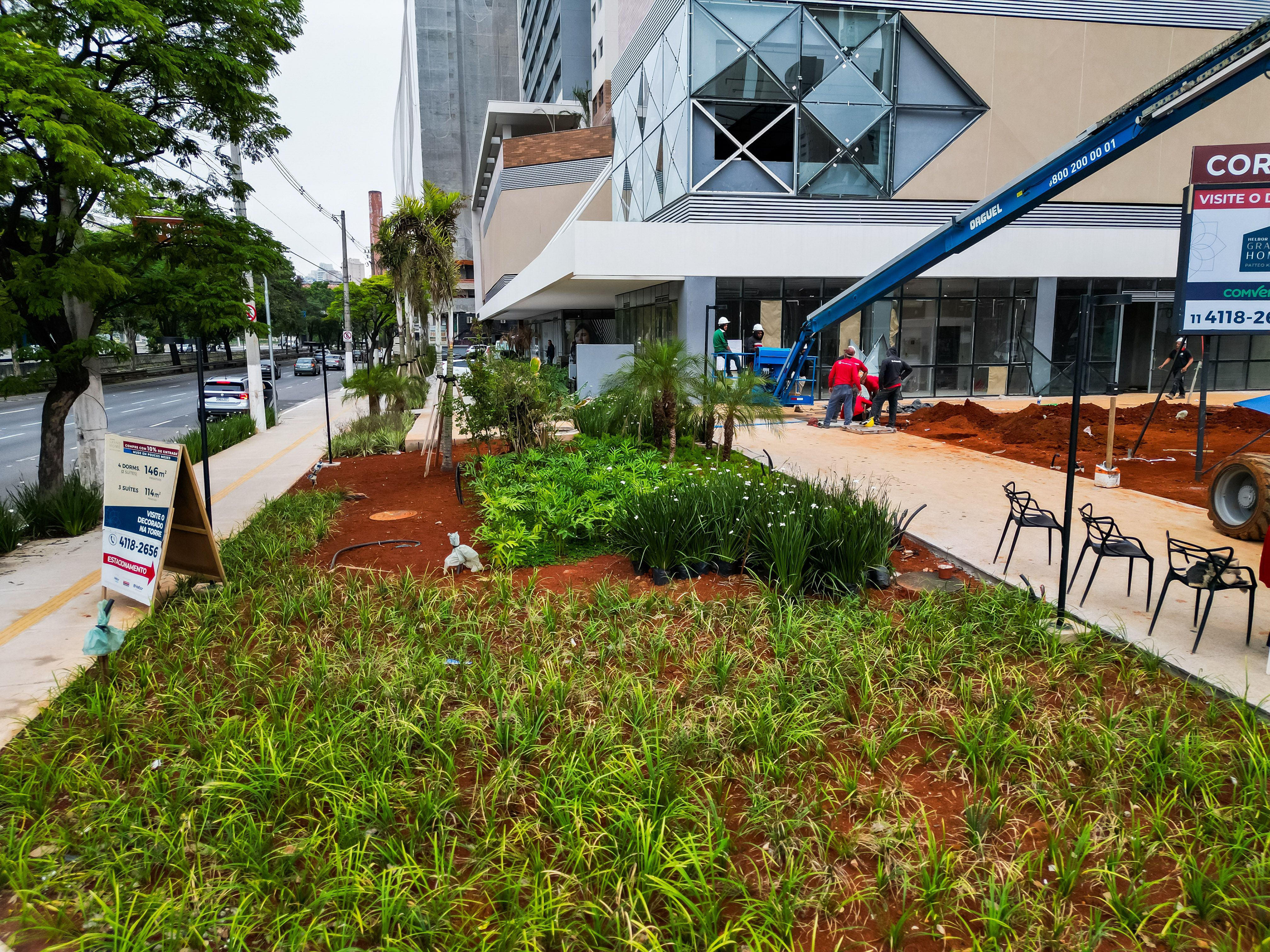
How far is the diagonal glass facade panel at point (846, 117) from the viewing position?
75.4 feet

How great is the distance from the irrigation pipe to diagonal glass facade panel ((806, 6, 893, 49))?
20.6m

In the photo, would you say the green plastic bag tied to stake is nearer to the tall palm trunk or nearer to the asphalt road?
the tall palm trunk

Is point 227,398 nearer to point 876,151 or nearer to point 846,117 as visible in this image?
point 846,117

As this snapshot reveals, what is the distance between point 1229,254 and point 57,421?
43.9 ft

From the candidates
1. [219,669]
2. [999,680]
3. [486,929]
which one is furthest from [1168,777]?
[219,669]

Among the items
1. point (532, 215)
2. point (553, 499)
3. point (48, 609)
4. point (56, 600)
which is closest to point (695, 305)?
point (553, 499)

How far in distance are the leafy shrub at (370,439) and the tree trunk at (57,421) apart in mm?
4605

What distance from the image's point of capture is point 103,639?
4699 mm

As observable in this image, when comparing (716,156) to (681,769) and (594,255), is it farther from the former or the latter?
(681,769)

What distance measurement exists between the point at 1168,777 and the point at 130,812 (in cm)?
453

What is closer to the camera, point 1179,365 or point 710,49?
point 1179,365

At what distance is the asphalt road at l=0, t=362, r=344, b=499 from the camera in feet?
56.4

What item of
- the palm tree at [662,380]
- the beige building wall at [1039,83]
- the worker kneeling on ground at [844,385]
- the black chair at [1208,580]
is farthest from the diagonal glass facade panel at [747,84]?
the black chair at [1208,580]

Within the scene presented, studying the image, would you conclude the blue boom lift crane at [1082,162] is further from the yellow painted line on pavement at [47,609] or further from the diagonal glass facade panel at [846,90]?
the diagonal glass facade panel at [846,90]
